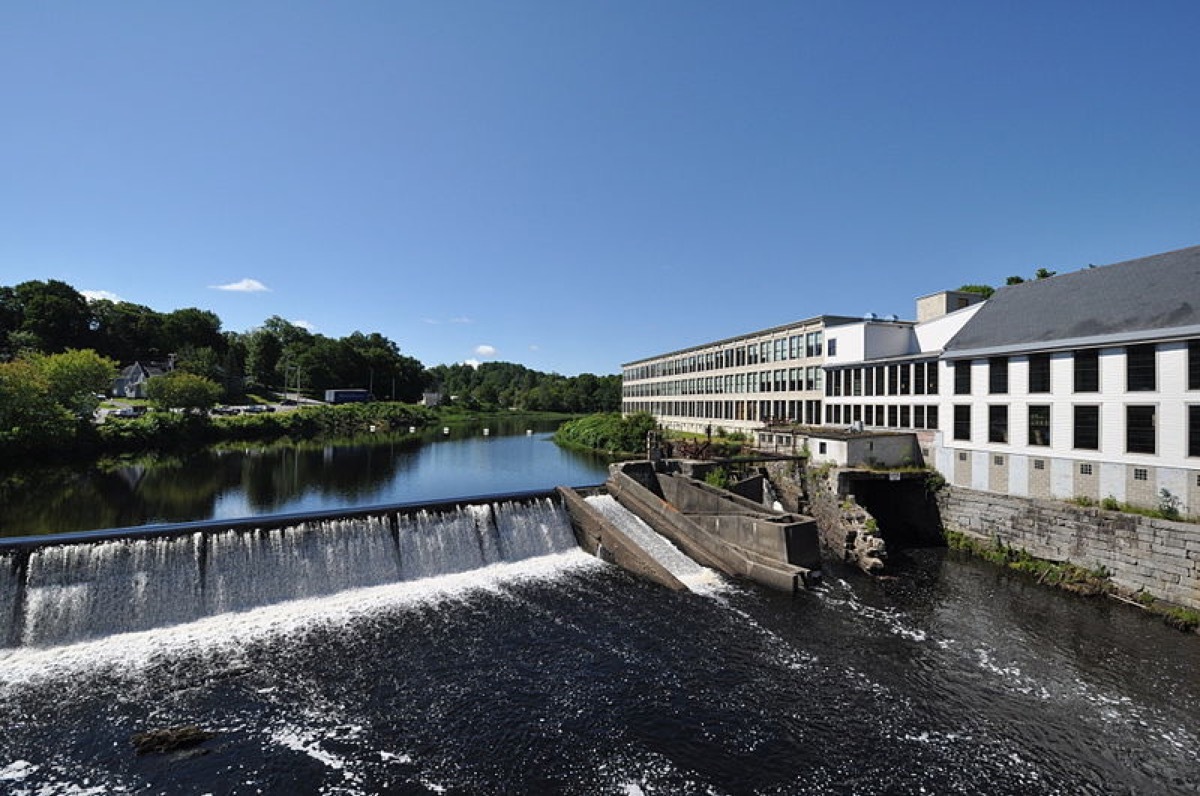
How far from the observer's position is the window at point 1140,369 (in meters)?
21.8

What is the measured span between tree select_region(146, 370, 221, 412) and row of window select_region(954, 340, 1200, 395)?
87428 mm

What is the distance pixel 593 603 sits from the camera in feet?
66.1

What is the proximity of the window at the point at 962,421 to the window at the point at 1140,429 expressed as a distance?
6840 millimetres

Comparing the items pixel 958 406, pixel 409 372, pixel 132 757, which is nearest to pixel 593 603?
pixel 132 757

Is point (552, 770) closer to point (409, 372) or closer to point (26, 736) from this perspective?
point (26, 736)

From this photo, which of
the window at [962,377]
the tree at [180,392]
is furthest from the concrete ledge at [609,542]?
the tree at [180,392]

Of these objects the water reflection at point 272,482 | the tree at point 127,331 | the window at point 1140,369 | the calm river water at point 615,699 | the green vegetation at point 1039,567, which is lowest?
the calm river water at point 615,699

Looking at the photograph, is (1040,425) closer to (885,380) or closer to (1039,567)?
(1039,567)

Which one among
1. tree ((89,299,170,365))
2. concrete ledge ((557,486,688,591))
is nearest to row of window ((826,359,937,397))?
concrete ledge ((557,486,688,591))

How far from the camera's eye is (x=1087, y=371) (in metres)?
23.9

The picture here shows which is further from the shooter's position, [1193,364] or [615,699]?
[1193,364]

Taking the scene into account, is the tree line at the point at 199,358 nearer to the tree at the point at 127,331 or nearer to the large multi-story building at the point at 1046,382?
the tree at the point at 127,331

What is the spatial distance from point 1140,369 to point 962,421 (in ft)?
26.1

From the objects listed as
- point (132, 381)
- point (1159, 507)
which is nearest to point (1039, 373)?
point (1159, 507)
